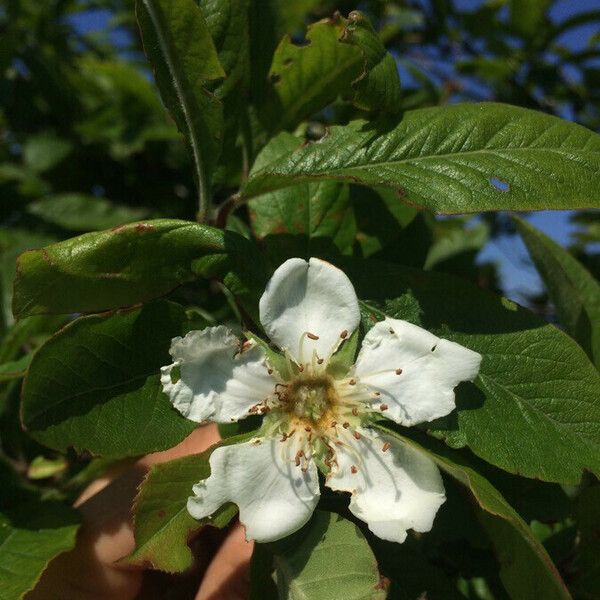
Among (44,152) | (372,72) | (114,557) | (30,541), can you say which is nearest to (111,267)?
(372,72)

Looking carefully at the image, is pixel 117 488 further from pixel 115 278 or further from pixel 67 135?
pixel 67 135

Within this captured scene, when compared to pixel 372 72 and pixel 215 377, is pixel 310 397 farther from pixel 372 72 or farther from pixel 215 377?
pixel 372 72

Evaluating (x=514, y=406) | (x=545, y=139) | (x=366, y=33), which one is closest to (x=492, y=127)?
(x=545, y=139)

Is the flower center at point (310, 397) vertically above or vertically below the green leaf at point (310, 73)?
below

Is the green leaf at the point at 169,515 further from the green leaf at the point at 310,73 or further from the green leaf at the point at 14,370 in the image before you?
the green leaf at the point at 310,73

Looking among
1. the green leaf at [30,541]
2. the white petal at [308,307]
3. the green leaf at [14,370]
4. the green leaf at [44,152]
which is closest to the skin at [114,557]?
the green leaf at [30,541]

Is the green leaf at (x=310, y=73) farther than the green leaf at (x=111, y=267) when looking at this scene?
Yes

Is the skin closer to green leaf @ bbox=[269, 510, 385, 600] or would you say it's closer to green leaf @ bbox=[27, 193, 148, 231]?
green leaf @ bbox=[269, 510, 385, 600]
